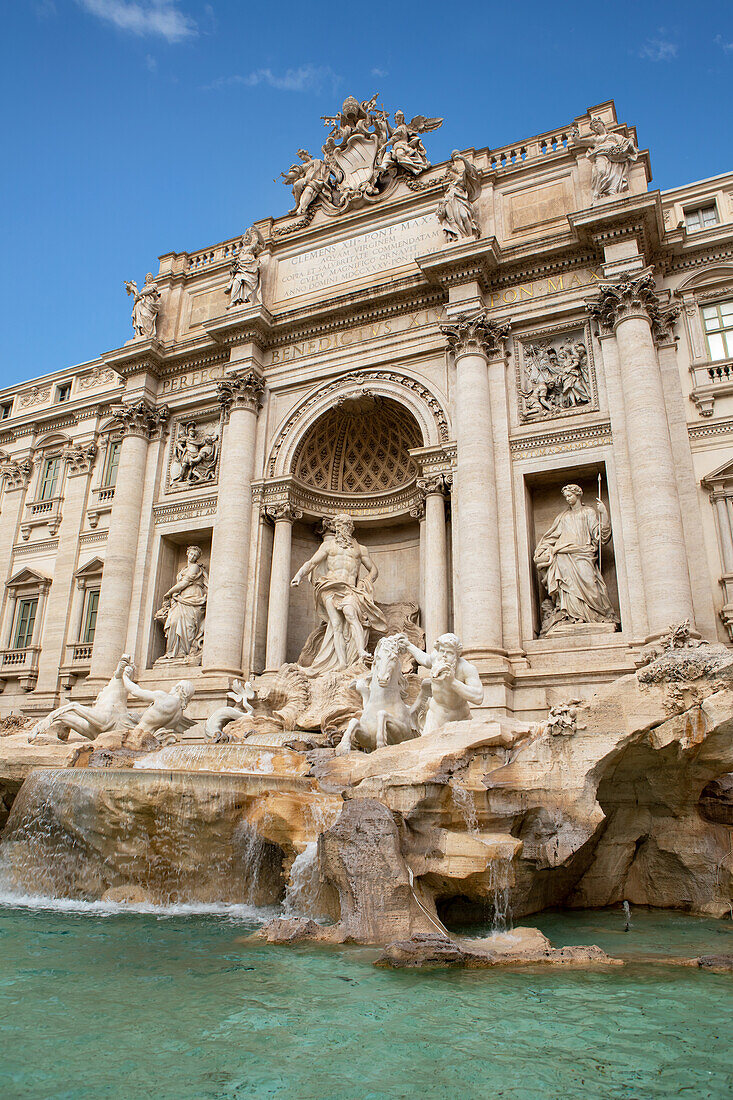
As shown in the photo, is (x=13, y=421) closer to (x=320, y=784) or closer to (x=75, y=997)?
(x=320, y=784)

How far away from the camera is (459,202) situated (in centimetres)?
1798

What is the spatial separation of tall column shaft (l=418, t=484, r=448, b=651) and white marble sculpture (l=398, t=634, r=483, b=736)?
539 cm

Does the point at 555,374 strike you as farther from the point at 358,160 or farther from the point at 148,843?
the point at 148,843

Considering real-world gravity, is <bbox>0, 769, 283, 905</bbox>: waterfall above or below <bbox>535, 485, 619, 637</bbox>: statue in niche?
below

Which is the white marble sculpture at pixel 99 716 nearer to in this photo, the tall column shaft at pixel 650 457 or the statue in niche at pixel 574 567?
the statue in niche at pixel 574 567

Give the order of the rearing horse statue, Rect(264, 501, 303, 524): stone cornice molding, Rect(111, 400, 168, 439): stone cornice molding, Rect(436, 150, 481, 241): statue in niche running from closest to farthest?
the rearing horse statue < Rect(436, 150, 481, 241): statue in niche < Rect(264, 501, 303, 524): stone cornice molding < Rect(111, 400, 168, 439): stone cornice molding

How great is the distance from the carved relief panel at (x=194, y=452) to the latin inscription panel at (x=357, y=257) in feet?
13.2

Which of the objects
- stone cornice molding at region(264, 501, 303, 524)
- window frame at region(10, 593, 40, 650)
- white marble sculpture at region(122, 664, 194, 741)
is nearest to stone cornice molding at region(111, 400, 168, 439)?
stone cornice molding at region(264, 501, 303, 524)

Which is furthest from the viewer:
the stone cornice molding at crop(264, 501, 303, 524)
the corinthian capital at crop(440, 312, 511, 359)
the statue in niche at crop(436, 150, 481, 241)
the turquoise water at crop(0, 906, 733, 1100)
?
the stone cornice molding at crop(264, 501, 303, 524)

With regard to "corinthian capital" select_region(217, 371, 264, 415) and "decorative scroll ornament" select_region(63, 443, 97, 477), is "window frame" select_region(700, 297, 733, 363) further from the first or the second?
"decorative scroll ornament" select_region(63, 443, 97, 477)

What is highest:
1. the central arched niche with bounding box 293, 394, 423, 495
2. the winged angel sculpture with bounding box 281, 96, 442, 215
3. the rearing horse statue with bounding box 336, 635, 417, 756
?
the winged angel sculpture with bounding box 281, 96, 442, 215

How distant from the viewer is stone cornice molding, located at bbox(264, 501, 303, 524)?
18.5 metres

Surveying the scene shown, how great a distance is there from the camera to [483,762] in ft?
27.6

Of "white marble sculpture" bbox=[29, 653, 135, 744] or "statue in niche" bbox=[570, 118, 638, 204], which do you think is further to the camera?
"statue in niche" bbox=[570, 118, 638, 204]
